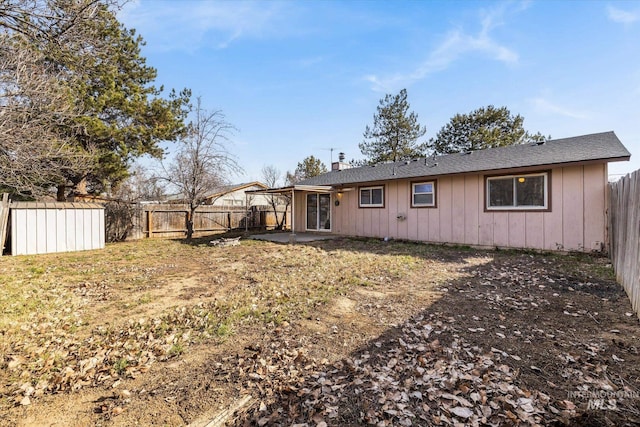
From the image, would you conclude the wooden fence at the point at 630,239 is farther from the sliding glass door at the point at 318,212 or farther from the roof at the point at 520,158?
the sliding glass door at the point at 318,212

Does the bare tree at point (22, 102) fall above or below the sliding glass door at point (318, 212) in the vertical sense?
above

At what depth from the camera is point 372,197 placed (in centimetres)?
1227

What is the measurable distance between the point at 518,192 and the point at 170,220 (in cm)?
1399

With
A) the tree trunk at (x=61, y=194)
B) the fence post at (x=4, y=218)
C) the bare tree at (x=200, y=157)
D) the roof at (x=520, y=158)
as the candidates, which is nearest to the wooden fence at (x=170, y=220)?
the tree trunk at (x=61, y=194)

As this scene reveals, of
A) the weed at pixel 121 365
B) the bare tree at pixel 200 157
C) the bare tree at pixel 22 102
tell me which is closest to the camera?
the weed at pixel 121 365

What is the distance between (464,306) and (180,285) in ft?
15.6

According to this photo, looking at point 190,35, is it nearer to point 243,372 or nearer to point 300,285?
point 300,285

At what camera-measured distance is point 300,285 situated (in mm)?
5355

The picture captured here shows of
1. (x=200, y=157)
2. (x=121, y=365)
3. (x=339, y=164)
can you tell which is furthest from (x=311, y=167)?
(x=121, y=365)

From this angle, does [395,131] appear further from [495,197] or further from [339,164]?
[495,197]

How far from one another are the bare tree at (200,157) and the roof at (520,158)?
5.33m

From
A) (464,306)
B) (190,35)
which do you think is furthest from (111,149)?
(464,306)

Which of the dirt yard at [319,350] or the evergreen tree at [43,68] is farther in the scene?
the evergreen tree at [43,68]

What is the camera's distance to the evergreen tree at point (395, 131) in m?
25.0
